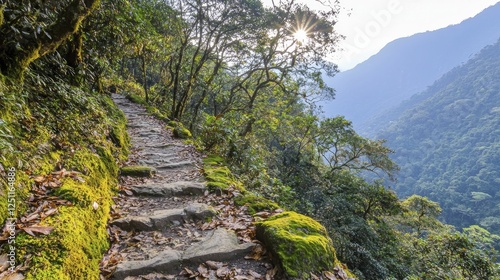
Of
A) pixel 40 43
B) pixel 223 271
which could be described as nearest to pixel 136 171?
pixel 40 43

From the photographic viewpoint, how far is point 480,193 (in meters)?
42.2

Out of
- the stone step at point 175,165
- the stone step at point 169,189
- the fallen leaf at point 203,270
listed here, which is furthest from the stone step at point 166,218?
the stone step at point 175,165

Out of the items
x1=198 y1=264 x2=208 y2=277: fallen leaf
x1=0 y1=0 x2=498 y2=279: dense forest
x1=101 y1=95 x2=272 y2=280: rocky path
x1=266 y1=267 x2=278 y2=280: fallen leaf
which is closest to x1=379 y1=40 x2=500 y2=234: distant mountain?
x1=0 y1=0 x2=498 y2=279: dense forest

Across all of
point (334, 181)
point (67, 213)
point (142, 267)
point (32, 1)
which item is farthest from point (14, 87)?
point (334, 181)

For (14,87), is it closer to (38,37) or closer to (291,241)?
(38,37)

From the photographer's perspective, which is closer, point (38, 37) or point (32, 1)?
point (38, 37)

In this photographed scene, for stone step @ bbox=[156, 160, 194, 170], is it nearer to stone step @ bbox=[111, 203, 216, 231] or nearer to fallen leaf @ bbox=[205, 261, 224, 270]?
stone step @ bbox=[111, 203, 216, 231]

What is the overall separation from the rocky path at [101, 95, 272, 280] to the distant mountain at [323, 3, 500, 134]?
131329mm

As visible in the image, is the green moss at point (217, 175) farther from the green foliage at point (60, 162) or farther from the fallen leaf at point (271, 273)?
the fallen leaf at point (271, 273)

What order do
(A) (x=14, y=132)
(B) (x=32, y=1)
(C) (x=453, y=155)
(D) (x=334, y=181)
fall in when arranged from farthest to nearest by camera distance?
(C) (x=453, y=155), (D) (x=334, y=181), (B) (x=32, y=1), (A) (x=14, y=132)

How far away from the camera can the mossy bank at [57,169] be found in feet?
7.12

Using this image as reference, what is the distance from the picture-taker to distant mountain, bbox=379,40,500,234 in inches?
1682

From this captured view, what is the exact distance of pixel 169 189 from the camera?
4707 millimetres

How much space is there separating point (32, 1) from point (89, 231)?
4.02 m
